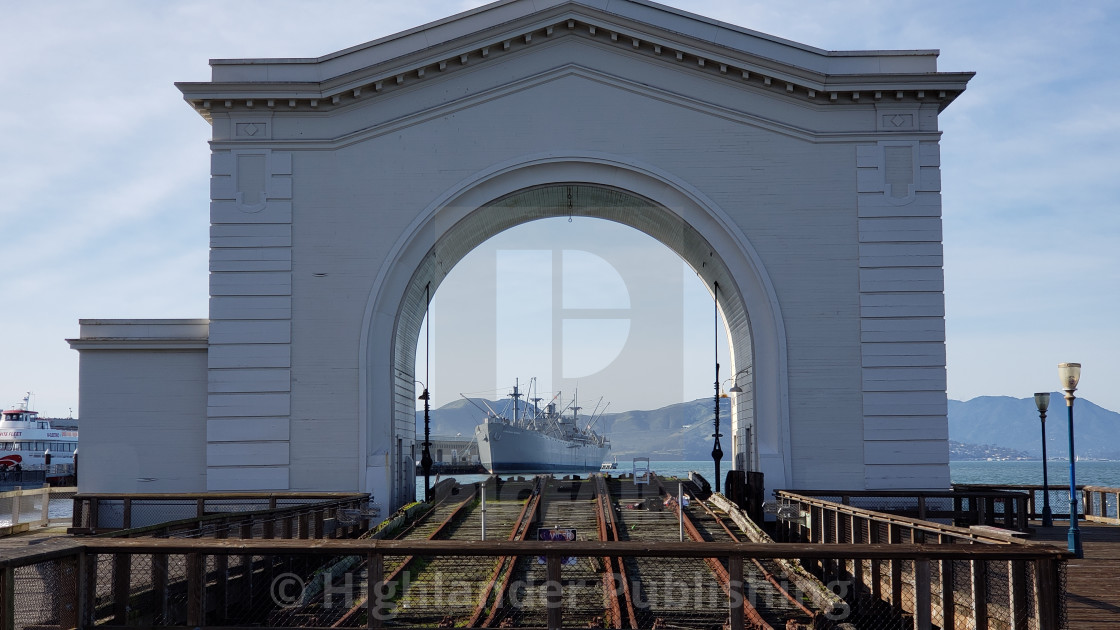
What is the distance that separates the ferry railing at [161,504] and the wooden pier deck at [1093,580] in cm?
1189

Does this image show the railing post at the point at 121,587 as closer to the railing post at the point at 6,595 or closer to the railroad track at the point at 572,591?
the railing post at the point at 6,595

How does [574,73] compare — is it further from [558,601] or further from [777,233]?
[558,601]

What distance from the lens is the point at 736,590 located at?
23.6ft

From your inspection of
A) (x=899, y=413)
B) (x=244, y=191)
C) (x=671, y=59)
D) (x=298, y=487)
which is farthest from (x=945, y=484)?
(x=244, y=191)

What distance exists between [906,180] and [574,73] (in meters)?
7.70

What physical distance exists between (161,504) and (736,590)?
1560 cm

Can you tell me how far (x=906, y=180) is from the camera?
21.5 metres

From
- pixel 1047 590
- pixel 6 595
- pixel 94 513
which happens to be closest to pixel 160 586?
pixel 6 595

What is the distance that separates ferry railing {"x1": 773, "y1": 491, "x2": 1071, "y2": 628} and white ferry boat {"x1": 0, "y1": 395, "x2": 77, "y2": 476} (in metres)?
72.3

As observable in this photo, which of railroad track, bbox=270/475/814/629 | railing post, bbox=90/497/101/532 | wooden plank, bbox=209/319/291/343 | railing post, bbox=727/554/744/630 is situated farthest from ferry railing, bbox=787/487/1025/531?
railing post, bbox=90/497/101/532

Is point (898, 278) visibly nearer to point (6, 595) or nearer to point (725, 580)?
point (725, 580)

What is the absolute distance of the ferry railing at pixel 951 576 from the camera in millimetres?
7219

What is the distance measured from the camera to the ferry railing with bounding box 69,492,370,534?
18.3m

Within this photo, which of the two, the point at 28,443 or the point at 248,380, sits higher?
the point at 248,380
